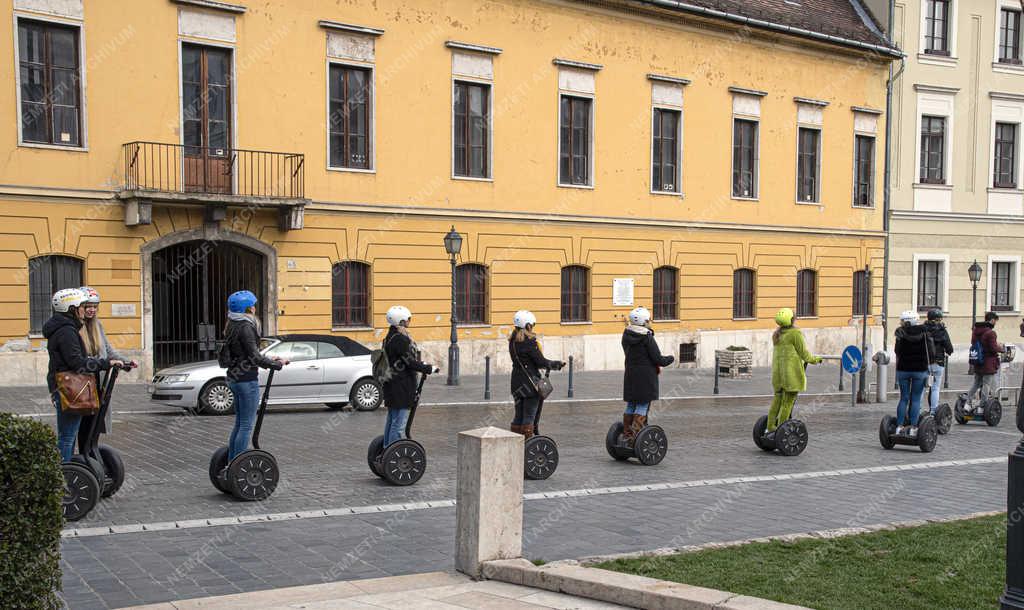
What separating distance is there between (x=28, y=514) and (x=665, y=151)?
1030 inches

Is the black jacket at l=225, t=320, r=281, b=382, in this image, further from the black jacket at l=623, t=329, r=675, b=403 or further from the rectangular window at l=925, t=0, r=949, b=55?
the rectangular window at l=925, t=0, r=949, b=55

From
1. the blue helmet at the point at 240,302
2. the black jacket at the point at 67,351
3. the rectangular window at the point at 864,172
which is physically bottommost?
the black jacket at the point at 67,351

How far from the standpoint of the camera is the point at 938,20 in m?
34.2

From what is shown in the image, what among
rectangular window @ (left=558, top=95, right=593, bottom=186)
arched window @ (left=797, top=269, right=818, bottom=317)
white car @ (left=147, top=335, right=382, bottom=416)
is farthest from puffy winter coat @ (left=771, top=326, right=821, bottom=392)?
arched window @ (left=797, top=269, right=818, bottom=317)

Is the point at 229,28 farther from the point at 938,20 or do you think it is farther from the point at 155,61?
the point at 938,20

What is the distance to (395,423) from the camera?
34.3 feet

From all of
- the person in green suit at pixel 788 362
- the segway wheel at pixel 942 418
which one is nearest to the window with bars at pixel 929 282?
the segway wheel at pixel 942 418

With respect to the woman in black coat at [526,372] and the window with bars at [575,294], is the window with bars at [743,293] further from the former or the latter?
the woman in black coat at [526,372]

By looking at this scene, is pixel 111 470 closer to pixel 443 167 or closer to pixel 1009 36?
pixel 443 167

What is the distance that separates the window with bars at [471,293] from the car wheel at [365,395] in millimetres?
7468

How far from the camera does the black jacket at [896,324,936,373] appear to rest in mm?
13531

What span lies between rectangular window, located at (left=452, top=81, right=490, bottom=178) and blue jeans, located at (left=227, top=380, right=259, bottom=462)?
16.6 metres

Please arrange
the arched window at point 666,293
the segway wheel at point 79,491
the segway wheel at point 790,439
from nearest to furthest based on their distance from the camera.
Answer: the segway wheel at point 79,491
the segway wheel at point 790,439
the arched window at point 666,293

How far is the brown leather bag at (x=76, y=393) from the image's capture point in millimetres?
8484
